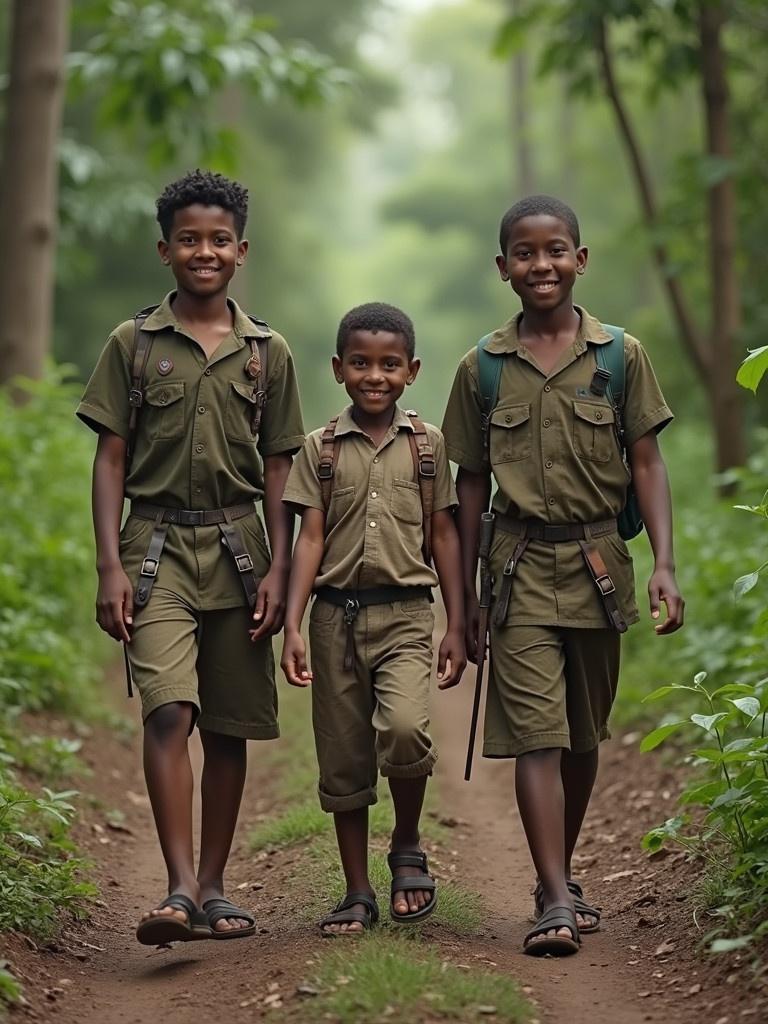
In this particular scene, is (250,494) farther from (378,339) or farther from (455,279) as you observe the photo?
(455,279)

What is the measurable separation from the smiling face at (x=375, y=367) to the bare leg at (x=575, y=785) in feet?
4.89

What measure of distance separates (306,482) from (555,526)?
2.94 ft

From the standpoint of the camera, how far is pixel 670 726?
16.6ft

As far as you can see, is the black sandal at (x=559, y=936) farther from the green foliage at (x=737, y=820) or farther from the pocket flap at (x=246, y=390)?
the pocket flap at (x=246, y=390)

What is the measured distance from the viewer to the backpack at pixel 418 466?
548cm

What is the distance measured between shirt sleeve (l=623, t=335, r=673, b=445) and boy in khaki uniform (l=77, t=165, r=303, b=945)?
4.00ft

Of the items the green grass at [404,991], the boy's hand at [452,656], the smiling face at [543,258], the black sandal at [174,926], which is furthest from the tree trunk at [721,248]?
the green grass at [404,991]

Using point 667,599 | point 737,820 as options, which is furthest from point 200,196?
point 737,820

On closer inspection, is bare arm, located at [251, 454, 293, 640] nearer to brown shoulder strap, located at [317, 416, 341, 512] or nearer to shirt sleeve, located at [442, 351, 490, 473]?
brown shoulder strap, located at [317, 416, 341, 512]

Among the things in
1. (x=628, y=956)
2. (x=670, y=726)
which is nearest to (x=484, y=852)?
(x=628, y=956)

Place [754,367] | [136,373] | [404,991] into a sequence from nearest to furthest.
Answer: [404,991], [754,367], [136,373]

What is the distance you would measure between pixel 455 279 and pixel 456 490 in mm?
40642

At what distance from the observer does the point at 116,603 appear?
17.7 feet

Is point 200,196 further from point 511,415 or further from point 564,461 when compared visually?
point 564,461
